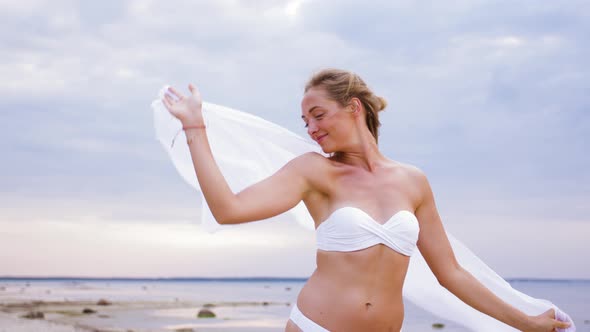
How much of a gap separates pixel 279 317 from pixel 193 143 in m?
30.3

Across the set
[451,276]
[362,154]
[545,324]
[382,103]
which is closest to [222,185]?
[362,154]

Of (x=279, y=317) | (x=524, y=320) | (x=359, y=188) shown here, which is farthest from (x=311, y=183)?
(x=279, y=317)

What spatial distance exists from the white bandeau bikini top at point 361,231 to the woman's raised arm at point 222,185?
255 millimetres

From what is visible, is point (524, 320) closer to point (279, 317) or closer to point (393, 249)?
point (393, 249)

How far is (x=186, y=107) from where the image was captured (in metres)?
3.40

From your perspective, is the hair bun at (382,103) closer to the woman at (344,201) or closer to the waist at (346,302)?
the woman at (344,201)

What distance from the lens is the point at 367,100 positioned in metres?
3.97

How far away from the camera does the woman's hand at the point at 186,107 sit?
3369 mm

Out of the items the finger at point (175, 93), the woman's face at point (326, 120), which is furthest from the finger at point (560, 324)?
the finger at point (175, 93)

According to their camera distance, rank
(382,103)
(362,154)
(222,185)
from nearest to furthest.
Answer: (222,185), (362,154), (382,103)

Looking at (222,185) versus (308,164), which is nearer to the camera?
(222,185)

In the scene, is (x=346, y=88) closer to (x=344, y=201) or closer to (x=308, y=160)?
(x=308, y=160)

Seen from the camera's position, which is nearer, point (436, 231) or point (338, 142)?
point (338, 142)

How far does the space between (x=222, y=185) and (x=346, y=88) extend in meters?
0.98
